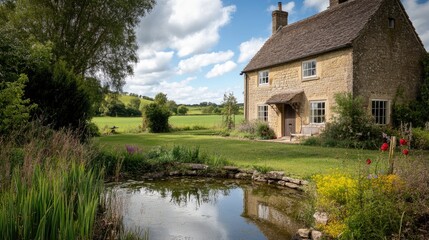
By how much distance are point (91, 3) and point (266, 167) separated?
58.0ft

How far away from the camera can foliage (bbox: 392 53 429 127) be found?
16547 mm

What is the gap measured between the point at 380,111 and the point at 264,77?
792 centimetres

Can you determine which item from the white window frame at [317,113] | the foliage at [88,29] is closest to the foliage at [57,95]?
the foliage at [88,29]

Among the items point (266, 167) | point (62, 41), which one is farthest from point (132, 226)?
point (62, 41)

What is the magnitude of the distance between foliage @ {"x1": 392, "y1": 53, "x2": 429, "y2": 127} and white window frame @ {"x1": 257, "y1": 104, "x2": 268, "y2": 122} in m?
7.84

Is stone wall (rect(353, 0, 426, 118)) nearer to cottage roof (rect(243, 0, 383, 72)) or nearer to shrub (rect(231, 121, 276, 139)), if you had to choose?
cottage roof (rect(243, 0, 383, 72))

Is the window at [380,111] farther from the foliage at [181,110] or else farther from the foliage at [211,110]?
the foliage at [181,110]

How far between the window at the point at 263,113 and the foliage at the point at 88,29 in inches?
402

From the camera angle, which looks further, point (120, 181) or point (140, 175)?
point (140, 175)

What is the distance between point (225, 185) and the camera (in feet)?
26.4

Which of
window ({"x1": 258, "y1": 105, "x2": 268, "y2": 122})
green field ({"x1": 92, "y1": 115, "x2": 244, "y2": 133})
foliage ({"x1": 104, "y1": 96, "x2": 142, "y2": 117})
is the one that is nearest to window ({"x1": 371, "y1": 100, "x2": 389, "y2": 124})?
window ({"x1": 258, "y1": 105, "x2": 268, "y2": 122})

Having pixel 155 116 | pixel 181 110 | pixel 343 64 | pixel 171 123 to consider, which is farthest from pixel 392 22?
pixel 181 110

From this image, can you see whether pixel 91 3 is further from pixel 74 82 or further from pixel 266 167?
pixel 266 167

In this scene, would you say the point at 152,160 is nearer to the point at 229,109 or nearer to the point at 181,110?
the point at 229,109
